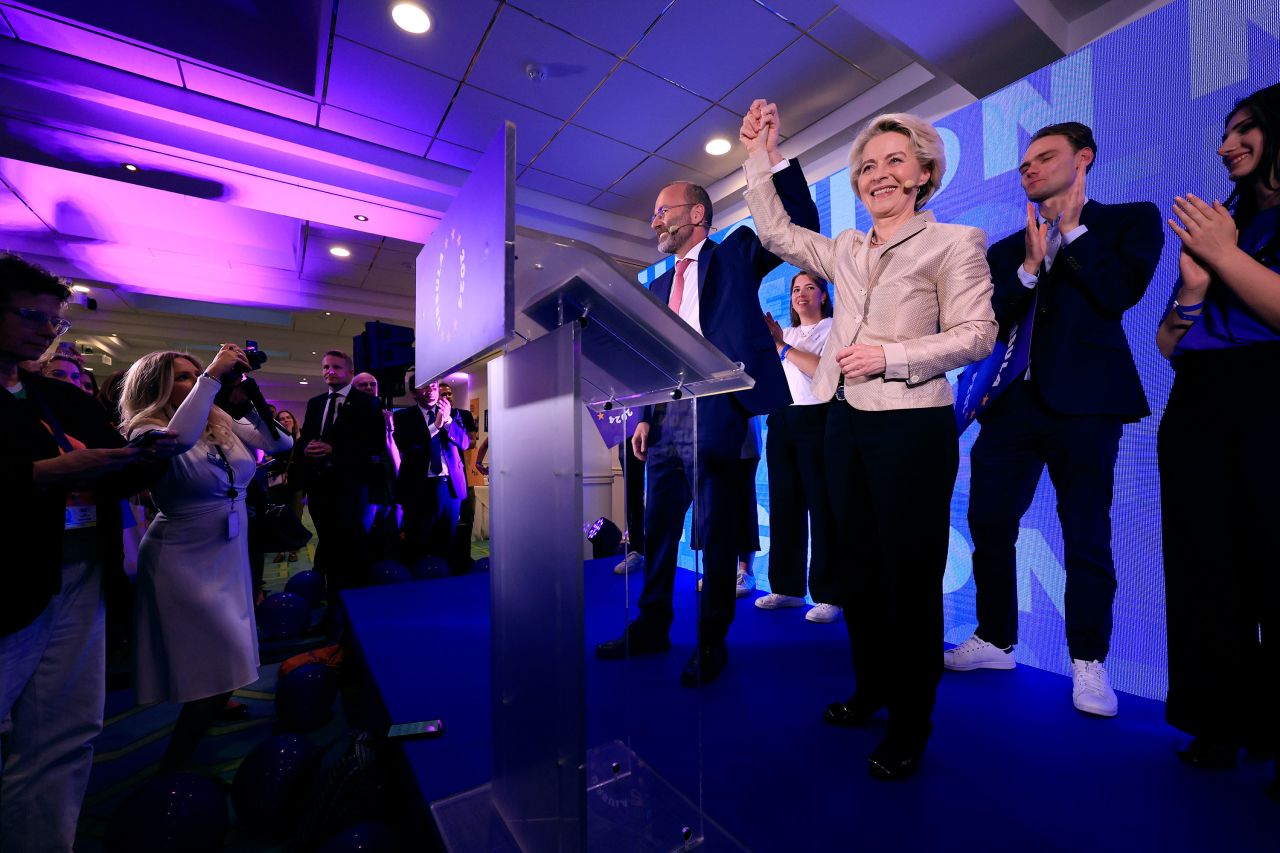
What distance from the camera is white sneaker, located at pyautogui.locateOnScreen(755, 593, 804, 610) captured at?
2805mm

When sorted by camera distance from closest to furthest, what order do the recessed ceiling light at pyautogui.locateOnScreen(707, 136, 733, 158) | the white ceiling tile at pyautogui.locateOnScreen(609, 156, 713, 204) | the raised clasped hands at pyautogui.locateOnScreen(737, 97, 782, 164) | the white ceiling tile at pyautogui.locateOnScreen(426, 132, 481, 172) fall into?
the raised clasped hands at pyautogui.locateOnScreen(737, 97, 782, 164), the recessed ceiling light at pyautogui.locateOnScreen(707, 136, 733, 158), the white ceiling tile at pyautogui.locateOnScreen(426, 132, 481, 172), the white ceiling tile at pyautogui.locateOnScreen(609, 156, 713, 204)

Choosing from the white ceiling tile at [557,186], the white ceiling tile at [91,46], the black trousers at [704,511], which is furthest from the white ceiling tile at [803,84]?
the white ceiling tile at [91,46]

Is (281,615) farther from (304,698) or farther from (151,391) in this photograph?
(151,391)

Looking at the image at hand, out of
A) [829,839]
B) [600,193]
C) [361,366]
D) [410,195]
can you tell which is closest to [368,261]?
[410,195]

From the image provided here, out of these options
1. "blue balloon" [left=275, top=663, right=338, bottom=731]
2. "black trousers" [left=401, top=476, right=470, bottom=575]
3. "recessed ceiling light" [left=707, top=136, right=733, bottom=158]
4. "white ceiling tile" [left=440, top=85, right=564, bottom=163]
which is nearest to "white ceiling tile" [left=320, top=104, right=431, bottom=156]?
"white ceiling tile" [left=440, top=85, right=564, bottom=163]

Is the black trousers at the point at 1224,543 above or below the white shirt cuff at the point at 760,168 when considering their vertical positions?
below

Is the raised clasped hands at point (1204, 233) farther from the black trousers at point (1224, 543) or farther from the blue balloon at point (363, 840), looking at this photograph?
the blue balloon at point (363, 840)

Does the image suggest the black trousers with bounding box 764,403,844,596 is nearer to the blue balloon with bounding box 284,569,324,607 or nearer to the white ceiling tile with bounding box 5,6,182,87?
the blue balloon with bounding box 284,569,324,607

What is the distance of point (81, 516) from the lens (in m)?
1.38

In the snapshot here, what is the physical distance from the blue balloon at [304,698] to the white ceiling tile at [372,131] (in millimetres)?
3784

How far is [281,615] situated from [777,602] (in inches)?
107

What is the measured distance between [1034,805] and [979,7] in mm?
3368

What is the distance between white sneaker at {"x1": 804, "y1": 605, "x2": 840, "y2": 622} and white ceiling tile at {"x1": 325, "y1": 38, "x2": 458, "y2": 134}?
3.96 metres

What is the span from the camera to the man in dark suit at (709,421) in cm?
155
